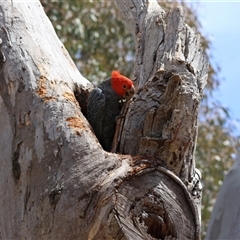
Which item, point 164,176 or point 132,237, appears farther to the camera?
point 164,176

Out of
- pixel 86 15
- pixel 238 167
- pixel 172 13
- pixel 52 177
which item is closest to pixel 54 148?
pixel 52 177

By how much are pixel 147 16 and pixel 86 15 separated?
4.21 meters

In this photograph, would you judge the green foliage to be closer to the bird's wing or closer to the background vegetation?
the background vegetation

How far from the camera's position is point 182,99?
2.35 metres

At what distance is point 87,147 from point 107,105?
2.75ft

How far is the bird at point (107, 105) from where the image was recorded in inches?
110

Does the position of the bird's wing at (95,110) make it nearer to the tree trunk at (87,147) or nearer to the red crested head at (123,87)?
the tree trunk at (87,147)

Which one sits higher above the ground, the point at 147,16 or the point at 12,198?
the point at 147,16

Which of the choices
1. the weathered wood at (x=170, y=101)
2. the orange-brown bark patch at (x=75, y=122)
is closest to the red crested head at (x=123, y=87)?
the weathered wood at (x=170, y=101)

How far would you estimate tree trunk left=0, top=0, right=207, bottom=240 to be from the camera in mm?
2094

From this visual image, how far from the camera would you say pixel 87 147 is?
2.26 m

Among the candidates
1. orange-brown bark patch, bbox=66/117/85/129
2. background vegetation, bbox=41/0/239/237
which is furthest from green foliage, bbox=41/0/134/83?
orange-brown bark patch, bbox=66/117/85/129

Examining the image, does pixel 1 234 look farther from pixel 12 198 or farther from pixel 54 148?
pixel 54 148

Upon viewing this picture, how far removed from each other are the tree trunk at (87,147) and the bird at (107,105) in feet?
0.19
